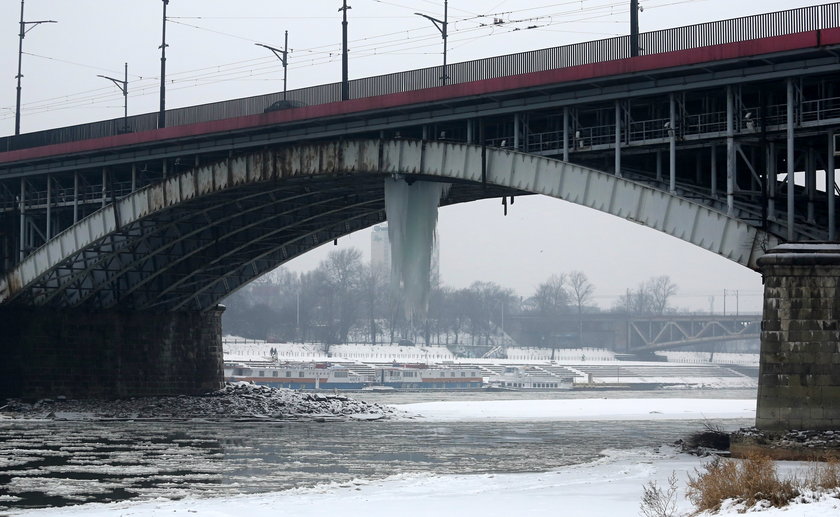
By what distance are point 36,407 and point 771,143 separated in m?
41.6

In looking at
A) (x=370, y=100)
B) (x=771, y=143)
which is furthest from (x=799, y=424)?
(x=370, y=100)

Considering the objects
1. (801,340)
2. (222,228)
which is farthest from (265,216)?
(801,340)

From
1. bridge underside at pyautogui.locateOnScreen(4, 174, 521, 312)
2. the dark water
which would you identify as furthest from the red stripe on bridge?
the dark water

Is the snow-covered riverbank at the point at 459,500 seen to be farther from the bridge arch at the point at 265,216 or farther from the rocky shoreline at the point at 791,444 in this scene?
the bridge arch at the point at 265,216

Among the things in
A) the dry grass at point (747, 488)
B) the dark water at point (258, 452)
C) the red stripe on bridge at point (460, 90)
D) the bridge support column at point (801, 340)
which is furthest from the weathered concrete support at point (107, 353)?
the dry grass at point (747, 488)

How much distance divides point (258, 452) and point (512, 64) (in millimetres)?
16837

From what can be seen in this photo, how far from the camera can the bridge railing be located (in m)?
39.5

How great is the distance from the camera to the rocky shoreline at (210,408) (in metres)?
64.8

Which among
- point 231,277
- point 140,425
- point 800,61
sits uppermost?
point 800,61

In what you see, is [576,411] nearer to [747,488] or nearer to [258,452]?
[258,452]

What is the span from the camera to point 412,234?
52.9 metres

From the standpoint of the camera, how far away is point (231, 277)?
75.9m

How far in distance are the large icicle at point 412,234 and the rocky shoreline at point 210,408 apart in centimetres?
1475

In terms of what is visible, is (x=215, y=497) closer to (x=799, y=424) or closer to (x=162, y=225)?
(x=799, y=424)
